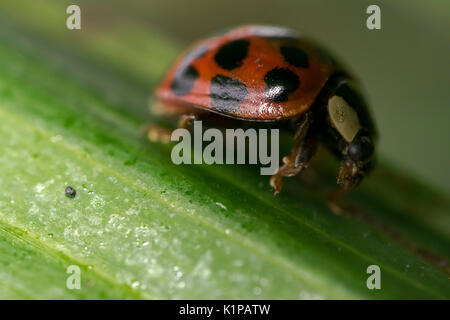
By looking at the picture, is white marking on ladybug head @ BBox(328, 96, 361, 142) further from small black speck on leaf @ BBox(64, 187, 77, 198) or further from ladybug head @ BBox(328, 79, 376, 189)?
small black speck on leaf @ BBox(64, 187, 77, 198)

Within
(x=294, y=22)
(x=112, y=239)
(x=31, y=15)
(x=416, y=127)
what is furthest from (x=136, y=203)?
(x=294, y=22)

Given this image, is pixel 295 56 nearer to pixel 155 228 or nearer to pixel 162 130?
pixel 162 130

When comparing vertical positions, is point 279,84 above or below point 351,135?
above

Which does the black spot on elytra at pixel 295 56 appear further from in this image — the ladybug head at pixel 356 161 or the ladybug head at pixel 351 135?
the ladybug head at pixel 356 161

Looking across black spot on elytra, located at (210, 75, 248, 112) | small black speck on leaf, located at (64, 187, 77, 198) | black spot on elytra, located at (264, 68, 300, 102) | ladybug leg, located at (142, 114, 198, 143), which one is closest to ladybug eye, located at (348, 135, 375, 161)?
black spot on elytra, located at (264, 68, 300, 102)

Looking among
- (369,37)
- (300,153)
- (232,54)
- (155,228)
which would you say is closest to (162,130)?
(232,54)

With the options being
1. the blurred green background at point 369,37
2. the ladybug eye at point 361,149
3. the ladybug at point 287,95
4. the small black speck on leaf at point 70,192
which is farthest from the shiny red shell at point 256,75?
the blurred green background at point 369,37
